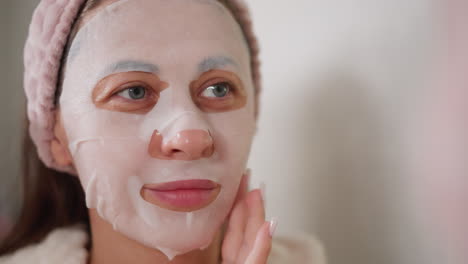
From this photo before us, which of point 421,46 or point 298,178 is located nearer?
point 421,46

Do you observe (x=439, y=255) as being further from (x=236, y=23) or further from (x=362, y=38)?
(x=236, y=23)

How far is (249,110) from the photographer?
0.76 meters

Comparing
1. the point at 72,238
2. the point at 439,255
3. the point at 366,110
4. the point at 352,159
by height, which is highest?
the point at 366,110

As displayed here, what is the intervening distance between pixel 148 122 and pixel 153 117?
0.4 inches

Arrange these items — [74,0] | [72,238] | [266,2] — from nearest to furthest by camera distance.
→ [74,0] → [72,238] → [266,2]

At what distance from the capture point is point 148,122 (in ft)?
2.18

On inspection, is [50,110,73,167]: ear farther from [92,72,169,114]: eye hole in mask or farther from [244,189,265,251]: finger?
[244,189,265,251]: finger

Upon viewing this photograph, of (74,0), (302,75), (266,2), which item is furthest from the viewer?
(266,2)

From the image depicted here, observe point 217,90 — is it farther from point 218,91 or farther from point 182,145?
point 182,145

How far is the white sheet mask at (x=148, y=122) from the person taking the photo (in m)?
0.65

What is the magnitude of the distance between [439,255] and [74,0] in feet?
2.50

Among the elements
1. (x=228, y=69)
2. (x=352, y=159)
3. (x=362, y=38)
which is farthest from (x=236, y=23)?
(x=352, y=159)

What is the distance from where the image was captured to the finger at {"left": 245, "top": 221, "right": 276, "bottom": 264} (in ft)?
2.16

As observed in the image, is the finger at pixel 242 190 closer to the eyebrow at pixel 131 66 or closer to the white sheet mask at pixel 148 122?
the white sheet mask at pixel 148 122
